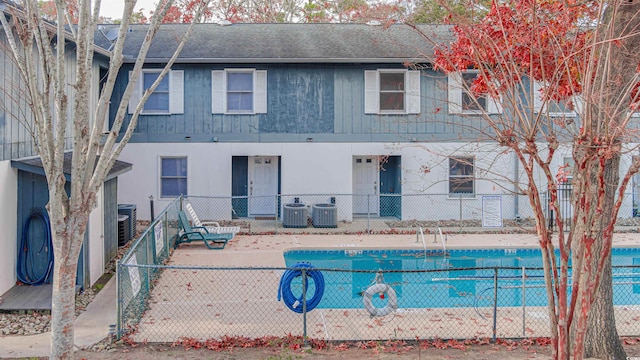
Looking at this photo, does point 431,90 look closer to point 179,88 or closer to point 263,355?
point 179,88

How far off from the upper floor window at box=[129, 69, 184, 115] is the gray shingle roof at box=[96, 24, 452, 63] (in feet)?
2.27

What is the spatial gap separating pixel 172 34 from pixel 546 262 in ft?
64.7

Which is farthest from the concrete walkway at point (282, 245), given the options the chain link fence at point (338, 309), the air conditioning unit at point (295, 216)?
the air conditioning unit at point (295, 216)

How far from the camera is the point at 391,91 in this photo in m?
21.6

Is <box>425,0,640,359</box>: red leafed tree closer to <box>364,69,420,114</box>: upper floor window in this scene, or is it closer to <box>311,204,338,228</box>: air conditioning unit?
<box>311,204,338,228</box>: air conditioning unit

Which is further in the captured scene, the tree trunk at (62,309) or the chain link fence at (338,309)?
the chain link fence at (338,309)

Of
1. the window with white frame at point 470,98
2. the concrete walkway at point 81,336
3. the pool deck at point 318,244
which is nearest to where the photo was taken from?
the window with white frame at point 470,98

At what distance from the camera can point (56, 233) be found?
6.61 meters

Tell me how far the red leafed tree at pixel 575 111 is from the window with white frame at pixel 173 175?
13872mm

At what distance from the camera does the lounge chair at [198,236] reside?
17.1m

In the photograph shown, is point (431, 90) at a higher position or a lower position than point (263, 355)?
higher

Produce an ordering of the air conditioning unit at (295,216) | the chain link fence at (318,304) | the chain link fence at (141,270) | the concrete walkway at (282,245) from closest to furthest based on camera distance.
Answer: the chain link fence at (141,270)
the chain link fence at (318,304)
the concrete walkway at (282,245)
the air conditioning unit at (295,216)

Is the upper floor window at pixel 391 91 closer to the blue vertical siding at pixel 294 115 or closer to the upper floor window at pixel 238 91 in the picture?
the blue vertical siding at pixel 294 115

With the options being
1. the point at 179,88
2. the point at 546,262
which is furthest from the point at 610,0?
the point at 179,88
